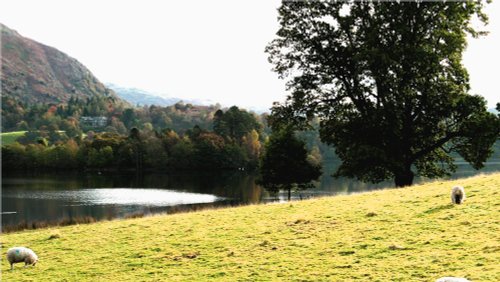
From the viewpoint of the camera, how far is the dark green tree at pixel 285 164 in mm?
56250

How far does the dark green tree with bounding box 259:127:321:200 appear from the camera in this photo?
56.2 meters

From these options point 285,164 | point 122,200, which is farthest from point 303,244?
point 122,200

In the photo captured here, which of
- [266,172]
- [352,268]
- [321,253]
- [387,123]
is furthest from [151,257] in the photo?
Answer: [266,172]

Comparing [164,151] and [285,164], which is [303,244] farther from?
[164,151]

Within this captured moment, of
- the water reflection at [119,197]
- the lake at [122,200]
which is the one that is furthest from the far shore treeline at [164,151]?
the water reflection at [119,197]

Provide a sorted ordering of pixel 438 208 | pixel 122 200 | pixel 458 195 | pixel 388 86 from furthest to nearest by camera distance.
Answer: pixel 122 200 < pixel 388 86 < pixel 458 195 < pixel 438 208

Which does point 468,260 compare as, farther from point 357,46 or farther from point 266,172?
point 266,172

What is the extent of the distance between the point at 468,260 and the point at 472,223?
→ 4078mm

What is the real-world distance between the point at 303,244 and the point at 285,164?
39080 mm

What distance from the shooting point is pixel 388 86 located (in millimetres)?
32938

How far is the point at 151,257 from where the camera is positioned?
1783 centimetres

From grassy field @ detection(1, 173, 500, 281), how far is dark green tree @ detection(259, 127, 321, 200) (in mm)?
30657

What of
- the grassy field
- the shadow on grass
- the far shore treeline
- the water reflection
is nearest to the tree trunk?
the grassy field

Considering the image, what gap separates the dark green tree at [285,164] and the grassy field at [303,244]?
101 feet
